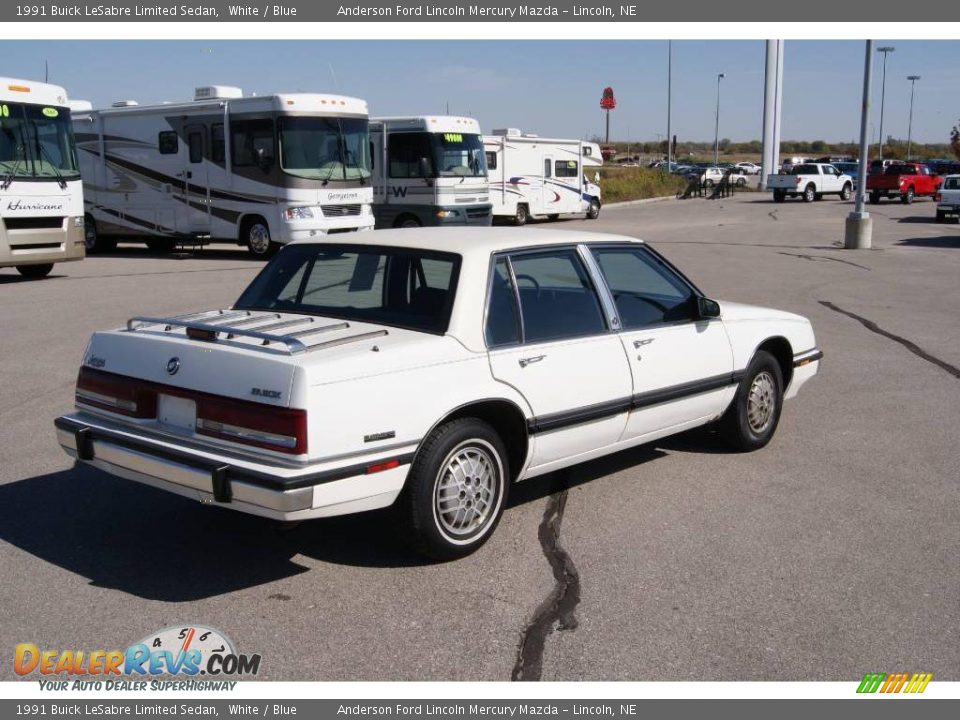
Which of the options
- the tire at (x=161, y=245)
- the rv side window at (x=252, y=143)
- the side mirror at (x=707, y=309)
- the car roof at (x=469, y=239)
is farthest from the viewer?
the tire at (x=161, y=245)

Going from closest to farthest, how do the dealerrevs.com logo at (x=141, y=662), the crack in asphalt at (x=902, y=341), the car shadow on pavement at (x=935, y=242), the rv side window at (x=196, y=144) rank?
the dealerrevs.com logo at (x=141, y=662)
the crack in asphalt at (x=902, y=341)
the rv side window at (x=196, y=144)
the car shadow on pavement at (x=935, y=242)

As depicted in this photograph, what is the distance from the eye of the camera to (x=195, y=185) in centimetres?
2225

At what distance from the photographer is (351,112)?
70.2 ft

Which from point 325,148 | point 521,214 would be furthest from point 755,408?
point 521,214

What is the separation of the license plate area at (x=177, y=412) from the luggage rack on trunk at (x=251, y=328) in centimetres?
32

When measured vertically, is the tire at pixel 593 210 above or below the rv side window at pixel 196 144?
below

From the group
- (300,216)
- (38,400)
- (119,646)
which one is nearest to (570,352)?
(119,646)

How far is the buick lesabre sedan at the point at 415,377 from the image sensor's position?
14.5 feet

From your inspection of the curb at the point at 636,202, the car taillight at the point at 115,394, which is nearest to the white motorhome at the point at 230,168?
the car taillight at the point at 115,394

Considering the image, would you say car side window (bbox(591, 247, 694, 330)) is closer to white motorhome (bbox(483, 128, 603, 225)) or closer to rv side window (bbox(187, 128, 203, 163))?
rv side window (bbox(187, 128, 203, 163))

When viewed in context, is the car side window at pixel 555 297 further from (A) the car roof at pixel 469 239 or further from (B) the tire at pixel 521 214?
(B) the tire at pixel 521 214

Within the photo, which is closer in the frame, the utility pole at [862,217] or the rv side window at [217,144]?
the rv side window at [217,144]

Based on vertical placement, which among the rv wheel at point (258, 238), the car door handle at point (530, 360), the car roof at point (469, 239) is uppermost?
the car roof at point (469, 239)
